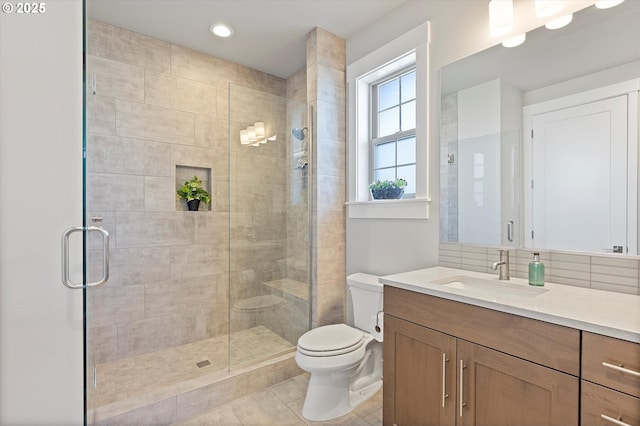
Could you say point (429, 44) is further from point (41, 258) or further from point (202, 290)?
point (202, 290)

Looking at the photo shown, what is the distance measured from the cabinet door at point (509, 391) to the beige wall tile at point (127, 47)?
2.91 meters

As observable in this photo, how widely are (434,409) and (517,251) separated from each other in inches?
33.9

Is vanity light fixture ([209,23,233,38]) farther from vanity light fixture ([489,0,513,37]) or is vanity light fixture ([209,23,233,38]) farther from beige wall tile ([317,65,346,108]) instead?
vanity light fixture ([489,0,513,37])

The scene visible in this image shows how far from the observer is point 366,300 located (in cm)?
210

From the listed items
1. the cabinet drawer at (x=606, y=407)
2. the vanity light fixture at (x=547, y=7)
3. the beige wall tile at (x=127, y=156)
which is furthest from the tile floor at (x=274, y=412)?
the vanity light fixture at (x=547, y=7)

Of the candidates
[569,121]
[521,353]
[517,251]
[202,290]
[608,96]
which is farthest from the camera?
[202,290]

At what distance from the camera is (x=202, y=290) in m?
2.75

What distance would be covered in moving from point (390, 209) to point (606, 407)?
1.46m

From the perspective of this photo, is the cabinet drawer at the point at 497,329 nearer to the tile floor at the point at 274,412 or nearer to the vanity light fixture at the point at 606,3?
the tile floor at the point at 274,412

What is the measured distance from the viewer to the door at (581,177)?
1259mm

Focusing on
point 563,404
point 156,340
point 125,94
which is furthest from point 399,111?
point 156,340

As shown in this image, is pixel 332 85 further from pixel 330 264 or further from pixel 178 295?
pixel 178 295

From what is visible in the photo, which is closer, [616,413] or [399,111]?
[616,413]

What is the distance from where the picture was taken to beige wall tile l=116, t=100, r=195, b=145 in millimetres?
2381
